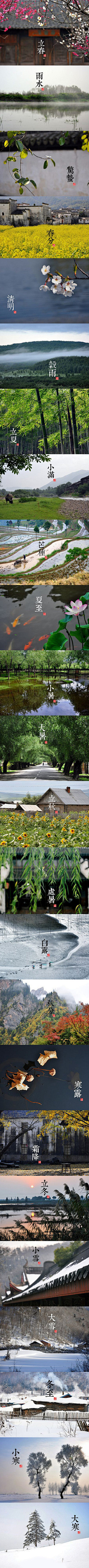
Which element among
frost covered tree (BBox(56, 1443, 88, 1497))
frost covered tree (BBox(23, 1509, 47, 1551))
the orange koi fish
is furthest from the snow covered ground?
the orange koi fish

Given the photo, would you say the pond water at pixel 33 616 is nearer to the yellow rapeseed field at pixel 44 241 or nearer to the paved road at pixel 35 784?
the paved road at pixel 35 784

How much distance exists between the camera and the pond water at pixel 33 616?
386 cm

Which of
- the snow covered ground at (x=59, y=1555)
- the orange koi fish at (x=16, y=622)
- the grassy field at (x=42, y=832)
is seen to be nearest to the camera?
the snow covered ground at (x=59, y=1555)

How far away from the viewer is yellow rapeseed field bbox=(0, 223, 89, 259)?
13.0ft

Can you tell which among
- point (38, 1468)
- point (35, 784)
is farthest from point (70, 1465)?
point (35, 784)

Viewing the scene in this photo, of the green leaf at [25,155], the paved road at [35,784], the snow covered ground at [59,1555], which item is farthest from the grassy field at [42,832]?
the green leaf at [25,155]

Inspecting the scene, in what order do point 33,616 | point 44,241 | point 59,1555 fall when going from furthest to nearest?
point 44,241 → point 33,616 → point 59,1555

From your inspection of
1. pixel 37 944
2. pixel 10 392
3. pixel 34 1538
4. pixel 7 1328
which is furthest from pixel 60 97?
pixel 34 1538

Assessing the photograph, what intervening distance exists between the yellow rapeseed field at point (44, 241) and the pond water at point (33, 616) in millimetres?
1544

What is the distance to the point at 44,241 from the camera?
3967mm

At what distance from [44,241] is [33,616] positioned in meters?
1.75

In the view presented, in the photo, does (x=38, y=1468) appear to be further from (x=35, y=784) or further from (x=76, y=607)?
(x=76, y=607)

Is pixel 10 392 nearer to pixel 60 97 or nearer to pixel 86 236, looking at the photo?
pixel 86 236

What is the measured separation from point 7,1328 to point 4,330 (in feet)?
14.2
